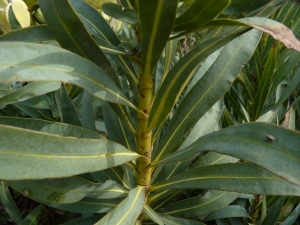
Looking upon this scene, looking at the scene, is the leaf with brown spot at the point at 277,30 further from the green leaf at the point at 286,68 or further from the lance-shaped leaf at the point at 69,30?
the green leaf at the point at 286,68

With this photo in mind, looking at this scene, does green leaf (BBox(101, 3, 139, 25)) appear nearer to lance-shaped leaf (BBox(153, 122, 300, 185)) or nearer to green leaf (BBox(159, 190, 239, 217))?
lance-shaped leaf (BBox(153, 122, 300, 185))

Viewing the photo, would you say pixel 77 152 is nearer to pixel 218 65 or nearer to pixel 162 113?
pixel 162 113

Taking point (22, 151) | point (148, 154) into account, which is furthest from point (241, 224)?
point (22, 151)

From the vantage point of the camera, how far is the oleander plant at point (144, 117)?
20.1 inches

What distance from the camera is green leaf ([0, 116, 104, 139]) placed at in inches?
27.0

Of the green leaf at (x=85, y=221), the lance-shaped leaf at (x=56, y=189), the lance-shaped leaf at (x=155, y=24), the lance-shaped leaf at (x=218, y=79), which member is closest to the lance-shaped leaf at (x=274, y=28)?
the lance-shaped leaf at (x=155, y=24)

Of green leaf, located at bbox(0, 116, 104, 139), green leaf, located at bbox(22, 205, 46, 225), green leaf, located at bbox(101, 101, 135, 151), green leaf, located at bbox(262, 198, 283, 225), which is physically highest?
green leaf, located at bbox(0, 116, 104, 139)

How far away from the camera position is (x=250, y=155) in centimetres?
50

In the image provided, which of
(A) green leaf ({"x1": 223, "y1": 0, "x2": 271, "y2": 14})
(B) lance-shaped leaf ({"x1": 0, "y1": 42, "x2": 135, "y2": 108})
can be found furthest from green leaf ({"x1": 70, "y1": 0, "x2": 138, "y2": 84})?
(A) green leaf ({"x1": 223, "y1": 0, "x2": 271, "y2": 14})

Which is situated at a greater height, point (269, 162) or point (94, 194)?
point (269, 162)

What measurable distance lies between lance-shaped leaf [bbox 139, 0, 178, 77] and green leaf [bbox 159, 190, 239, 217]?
18.0 inches

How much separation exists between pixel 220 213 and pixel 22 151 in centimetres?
68

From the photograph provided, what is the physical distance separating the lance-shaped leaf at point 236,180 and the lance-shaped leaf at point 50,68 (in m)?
0.26

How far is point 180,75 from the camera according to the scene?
64 centimetres
